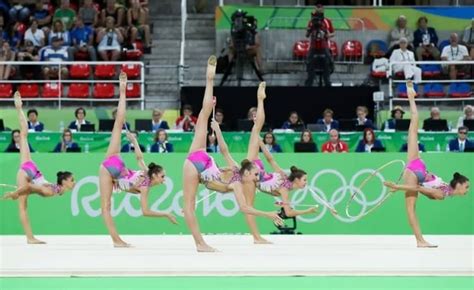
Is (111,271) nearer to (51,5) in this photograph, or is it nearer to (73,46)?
(73,46)

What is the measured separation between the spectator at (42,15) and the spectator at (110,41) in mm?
1505

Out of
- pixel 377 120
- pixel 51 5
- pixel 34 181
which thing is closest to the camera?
pixel 34 181

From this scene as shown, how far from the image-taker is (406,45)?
22922 mm

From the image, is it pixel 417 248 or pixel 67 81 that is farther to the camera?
pixel 67 81

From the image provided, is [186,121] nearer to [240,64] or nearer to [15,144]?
[240,64]

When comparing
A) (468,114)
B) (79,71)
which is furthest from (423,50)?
(79,71)

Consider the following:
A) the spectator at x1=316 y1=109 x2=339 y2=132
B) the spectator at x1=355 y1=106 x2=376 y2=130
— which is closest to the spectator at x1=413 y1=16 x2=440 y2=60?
the spectator at x1=355 y1=106 x2=376 y2=130

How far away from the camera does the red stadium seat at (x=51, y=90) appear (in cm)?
2284

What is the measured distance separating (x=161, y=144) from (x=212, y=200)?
4.40 ft

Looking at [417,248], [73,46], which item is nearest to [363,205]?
[417,248]

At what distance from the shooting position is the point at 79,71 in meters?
23.3

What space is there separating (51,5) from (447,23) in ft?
28.4

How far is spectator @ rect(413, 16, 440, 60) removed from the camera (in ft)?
77.4

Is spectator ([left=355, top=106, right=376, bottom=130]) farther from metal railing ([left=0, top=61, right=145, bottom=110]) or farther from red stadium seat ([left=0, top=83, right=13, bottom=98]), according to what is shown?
red stadium seat ([left=0, top=83, right=13, bottom=98])
